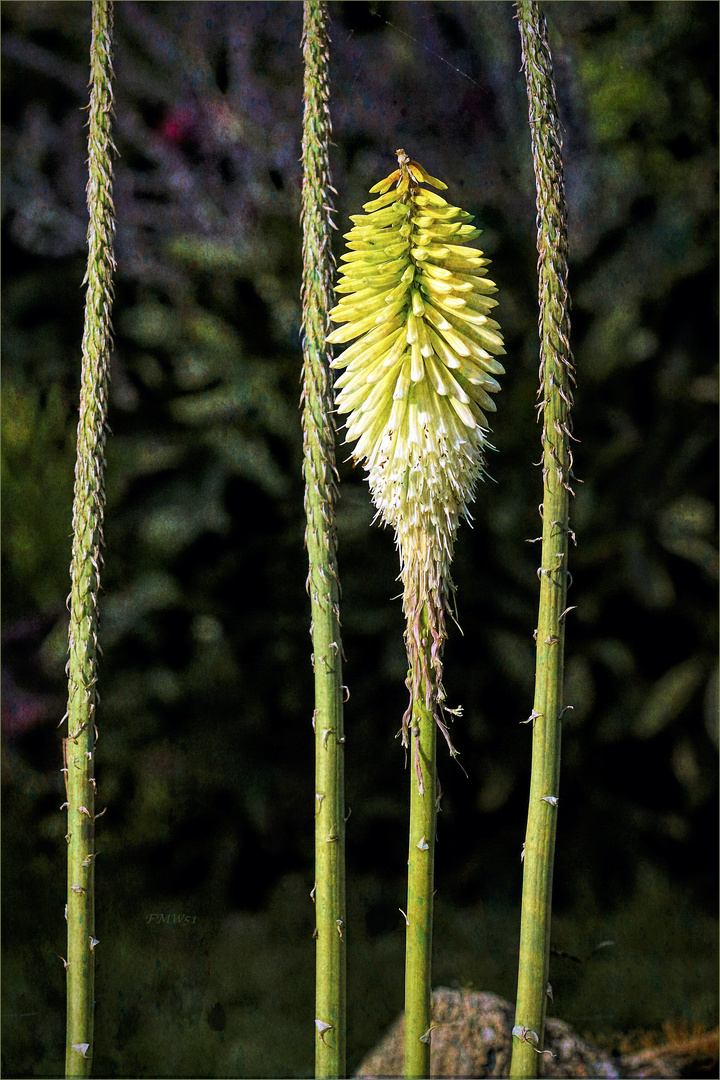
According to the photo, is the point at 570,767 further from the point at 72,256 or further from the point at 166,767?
the point at 72,256

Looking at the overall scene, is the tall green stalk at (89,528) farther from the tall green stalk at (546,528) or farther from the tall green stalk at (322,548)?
the tall green stalk at (546,528)

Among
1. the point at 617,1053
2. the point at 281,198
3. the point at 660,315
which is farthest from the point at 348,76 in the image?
the point at 617,1053

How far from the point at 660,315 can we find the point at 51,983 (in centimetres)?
192

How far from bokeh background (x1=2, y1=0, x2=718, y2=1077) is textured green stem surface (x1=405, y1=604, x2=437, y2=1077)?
1.50ft

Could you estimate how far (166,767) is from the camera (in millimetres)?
1772

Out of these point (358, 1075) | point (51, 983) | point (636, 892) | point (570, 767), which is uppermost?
point (570, 767)

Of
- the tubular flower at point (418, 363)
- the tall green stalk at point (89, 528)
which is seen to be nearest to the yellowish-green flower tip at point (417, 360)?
the tubular flower at point (418, 363)

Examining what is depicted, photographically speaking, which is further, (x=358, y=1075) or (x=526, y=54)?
(x=358, y=1075)

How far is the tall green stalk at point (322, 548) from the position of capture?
137cm

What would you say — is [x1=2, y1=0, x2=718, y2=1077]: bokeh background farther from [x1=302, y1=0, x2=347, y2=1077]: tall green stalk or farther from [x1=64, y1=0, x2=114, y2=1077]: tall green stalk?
[x1=302, y1=0, x2=347, y2=1077]: tall green stalk

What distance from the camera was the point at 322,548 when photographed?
1.38 m

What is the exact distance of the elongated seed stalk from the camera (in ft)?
4.09

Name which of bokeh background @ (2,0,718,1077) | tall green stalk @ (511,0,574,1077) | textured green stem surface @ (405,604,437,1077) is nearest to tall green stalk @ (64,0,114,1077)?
bokeh background @ (2,0,718,1077)

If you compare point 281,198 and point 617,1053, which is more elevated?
point 281,198
